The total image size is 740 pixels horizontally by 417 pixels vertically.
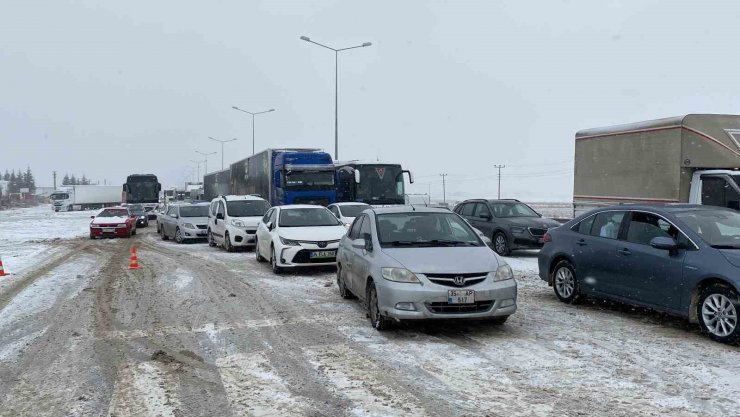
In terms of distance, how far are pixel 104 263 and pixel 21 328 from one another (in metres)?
8.34

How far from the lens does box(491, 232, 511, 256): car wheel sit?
16.0 meters

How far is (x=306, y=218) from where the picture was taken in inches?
557

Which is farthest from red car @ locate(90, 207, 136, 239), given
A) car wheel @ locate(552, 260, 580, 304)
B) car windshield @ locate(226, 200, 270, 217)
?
car wheel @ locate(552, 260, 580, 304)

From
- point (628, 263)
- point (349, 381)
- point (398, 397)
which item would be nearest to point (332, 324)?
point (349, 381)

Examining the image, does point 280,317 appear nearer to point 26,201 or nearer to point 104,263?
point 104,263

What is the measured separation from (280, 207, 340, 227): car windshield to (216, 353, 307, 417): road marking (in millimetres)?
7707

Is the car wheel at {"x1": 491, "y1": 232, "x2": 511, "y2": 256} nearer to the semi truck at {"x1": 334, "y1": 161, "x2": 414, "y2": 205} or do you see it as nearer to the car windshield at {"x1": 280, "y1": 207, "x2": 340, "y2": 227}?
the car windshield at {"x1": 280, "y1": 207, "x2": 340, "y2": 227}

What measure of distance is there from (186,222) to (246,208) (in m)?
4.31

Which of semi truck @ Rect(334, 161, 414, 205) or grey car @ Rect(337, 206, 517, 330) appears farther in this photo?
semi truck @ Rect(334, 161, 414, 205)

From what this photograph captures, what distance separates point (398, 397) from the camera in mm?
4957

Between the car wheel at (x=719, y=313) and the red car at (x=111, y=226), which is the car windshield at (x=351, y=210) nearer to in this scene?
the car wheel at (x=719, y=313)

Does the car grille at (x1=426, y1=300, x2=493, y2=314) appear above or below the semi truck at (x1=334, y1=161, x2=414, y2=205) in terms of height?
below

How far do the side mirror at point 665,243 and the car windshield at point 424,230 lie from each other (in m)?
2.10

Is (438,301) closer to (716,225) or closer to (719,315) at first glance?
(719,315)
